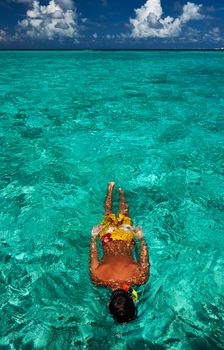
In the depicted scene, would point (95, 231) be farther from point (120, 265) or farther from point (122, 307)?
point (122, 307)

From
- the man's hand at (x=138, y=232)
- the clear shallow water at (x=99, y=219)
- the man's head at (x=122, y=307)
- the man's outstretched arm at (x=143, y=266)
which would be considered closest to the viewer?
the man's head at (x=122, y=307)

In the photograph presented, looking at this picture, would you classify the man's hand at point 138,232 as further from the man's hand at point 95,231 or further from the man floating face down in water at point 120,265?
the man's hand at point 95,231

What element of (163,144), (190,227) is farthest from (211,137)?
(190,227)

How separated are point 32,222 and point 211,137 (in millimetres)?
7262

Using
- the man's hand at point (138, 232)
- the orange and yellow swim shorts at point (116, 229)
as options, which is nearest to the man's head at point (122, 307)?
the orange and yellow swim shorts at point (116, 229)

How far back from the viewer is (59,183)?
23.4 ft

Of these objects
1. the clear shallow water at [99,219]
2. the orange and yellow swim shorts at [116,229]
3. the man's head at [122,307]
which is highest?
the man's head at [122,307]

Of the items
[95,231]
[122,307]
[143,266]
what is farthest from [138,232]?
[122,307]

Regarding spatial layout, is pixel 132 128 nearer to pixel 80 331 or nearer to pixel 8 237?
pixel 8 237

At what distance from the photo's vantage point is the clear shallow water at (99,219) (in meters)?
3.80

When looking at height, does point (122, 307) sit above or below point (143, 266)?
above

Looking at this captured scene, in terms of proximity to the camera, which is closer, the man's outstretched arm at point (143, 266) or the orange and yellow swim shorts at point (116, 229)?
the man's outstretched arm at point (143, 266)

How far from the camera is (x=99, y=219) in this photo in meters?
5.82

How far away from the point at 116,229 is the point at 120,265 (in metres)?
0.95
